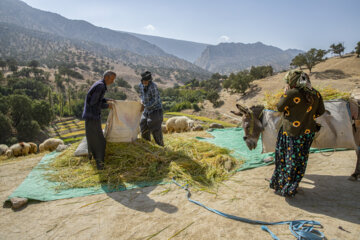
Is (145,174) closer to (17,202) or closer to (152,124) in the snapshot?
(152,124)

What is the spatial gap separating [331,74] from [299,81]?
48591 mm

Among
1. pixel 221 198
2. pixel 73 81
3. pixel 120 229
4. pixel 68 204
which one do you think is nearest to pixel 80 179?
pixel 68 204

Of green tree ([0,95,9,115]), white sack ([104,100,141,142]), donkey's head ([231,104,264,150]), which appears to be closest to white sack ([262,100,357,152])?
donkey's head ([231,104,264,150])

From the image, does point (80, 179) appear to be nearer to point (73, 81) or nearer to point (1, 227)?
point (1, 227)

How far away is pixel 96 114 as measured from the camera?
4453 millimetres

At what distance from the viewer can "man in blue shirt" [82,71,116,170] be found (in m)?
4.32

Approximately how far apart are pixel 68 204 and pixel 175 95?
238 ft

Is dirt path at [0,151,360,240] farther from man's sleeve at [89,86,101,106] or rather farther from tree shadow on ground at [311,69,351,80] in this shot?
tree shadow on ground at [311,69,351,80]

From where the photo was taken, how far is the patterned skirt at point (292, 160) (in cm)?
321

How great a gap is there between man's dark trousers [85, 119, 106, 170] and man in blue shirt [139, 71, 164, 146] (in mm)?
1243

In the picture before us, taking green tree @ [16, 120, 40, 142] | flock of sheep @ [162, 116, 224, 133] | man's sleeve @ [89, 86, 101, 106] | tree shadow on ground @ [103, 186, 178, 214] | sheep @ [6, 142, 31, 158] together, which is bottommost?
green tree @ [16, 120, 40, 142]

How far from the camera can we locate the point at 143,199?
357 centimetres

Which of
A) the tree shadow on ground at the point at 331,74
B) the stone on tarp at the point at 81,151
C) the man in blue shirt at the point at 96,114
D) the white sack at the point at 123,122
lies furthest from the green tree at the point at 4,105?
the tree shadow on ground at the point at 331,74

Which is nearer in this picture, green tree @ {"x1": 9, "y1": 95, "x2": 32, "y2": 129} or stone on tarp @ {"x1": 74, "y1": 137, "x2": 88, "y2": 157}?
stone on tarp @ {"x1": 74, "y1": 137, "x2": 88, "y2": 157}
